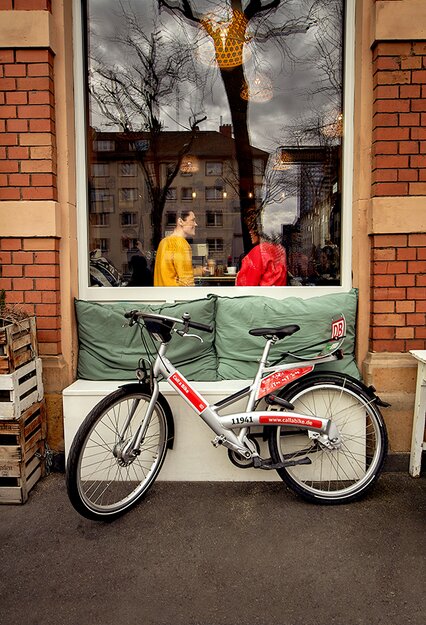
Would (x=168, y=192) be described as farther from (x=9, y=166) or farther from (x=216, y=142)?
(x=9, y=166)

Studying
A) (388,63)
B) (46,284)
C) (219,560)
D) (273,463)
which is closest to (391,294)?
(273,463)

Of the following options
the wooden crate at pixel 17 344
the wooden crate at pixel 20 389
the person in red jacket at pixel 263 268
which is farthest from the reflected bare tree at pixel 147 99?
the wooden crate at pixel 20 389

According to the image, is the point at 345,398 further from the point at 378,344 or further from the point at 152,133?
the point at 152,133

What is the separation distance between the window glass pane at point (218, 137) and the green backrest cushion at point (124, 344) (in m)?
0.71

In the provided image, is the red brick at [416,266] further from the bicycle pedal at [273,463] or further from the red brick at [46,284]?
the red brick at [46,284]

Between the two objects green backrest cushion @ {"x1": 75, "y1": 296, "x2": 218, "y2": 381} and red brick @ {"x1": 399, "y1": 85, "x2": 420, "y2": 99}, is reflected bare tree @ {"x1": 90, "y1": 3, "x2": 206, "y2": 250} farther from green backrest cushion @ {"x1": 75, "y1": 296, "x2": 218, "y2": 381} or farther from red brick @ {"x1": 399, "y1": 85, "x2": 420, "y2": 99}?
red brick @ {"x1": 399, "y1": 85, "x2": 420, "y2": 99}

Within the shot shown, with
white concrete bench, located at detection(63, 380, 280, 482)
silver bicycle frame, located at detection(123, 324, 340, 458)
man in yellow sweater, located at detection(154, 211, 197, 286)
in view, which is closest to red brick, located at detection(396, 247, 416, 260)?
silver bicycle frame, located at detection(123, 324, 340, 458)

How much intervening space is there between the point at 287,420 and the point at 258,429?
327mm

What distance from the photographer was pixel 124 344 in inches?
144

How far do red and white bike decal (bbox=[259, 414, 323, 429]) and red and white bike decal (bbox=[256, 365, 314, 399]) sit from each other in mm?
141

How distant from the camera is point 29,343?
3336mm

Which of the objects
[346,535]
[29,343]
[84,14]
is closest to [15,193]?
[29,343]

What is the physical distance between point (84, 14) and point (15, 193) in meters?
1.68

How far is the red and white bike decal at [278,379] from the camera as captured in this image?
300 cm
